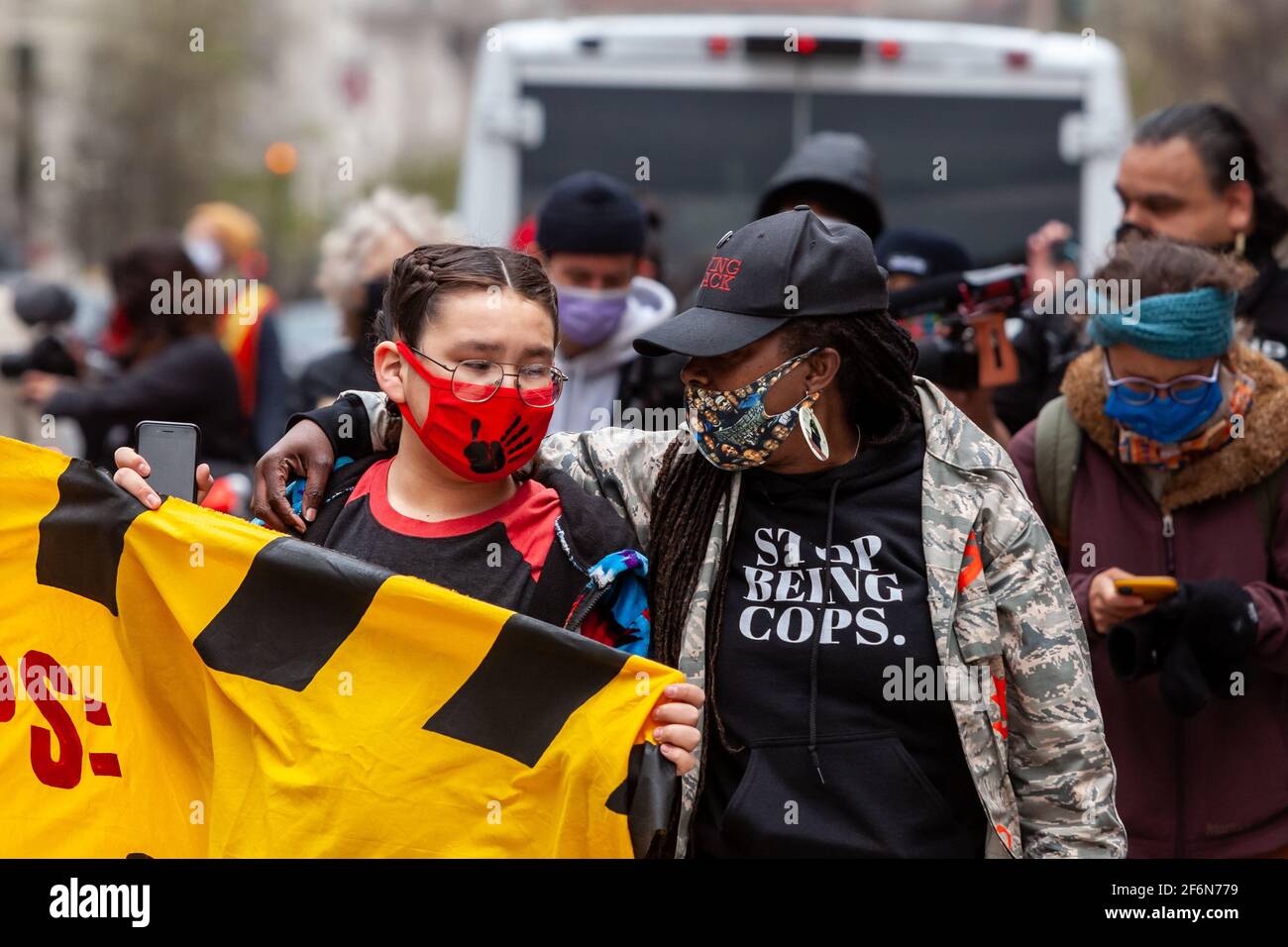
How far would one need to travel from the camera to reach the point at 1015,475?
3.38m

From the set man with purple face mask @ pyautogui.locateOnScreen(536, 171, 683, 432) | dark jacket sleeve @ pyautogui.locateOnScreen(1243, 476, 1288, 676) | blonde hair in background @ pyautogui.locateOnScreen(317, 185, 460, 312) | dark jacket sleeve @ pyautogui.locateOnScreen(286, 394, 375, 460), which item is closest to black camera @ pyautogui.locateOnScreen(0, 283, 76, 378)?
blonde hair in background @ pyautogui.locateOnScreen(317, 185, 460, 312)

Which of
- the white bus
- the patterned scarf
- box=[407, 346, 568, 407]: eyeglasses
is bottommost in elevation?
the patterned scarf

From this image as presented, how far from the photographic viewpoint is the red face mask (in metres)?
3.19

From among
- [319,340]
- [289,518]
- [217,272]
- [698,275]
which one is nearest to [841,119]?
[698,275]

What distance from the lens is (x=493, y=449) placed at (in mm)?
3215

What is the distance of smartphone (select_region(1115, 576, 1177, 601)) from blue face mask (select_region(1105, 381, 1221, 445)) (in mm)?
353

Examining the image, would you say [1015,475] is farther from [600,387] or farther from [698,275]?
[698,275]

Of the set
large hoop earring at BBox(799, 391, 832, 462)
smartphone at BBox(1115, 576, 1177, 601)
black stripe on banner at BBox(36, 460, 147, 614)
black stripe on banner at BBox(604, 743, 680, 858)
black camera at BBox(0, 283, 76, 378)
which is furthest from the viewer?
black camera at BBox(0, 283, 76, 378)

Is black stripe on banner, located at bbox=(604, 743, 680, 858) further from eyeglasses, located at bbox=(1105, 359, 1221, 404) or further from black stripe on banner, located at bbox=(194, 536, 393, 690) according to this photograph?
eyeglasses, located at bbox=(1105, 359, 1221, 404)

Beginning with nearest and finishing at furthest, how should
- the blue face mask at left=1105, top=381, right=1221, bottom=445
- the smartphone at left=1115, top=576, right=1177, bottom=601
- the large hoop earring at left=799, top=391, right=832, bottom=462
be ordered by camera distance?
the large hoop earring at left=799, top=391, right=832, bottom=462 → the smartphone at left=1115, top=576, right=1177, bottom=601 → the blue face mask at left=1105, top=381, right=1221, bottom=445
